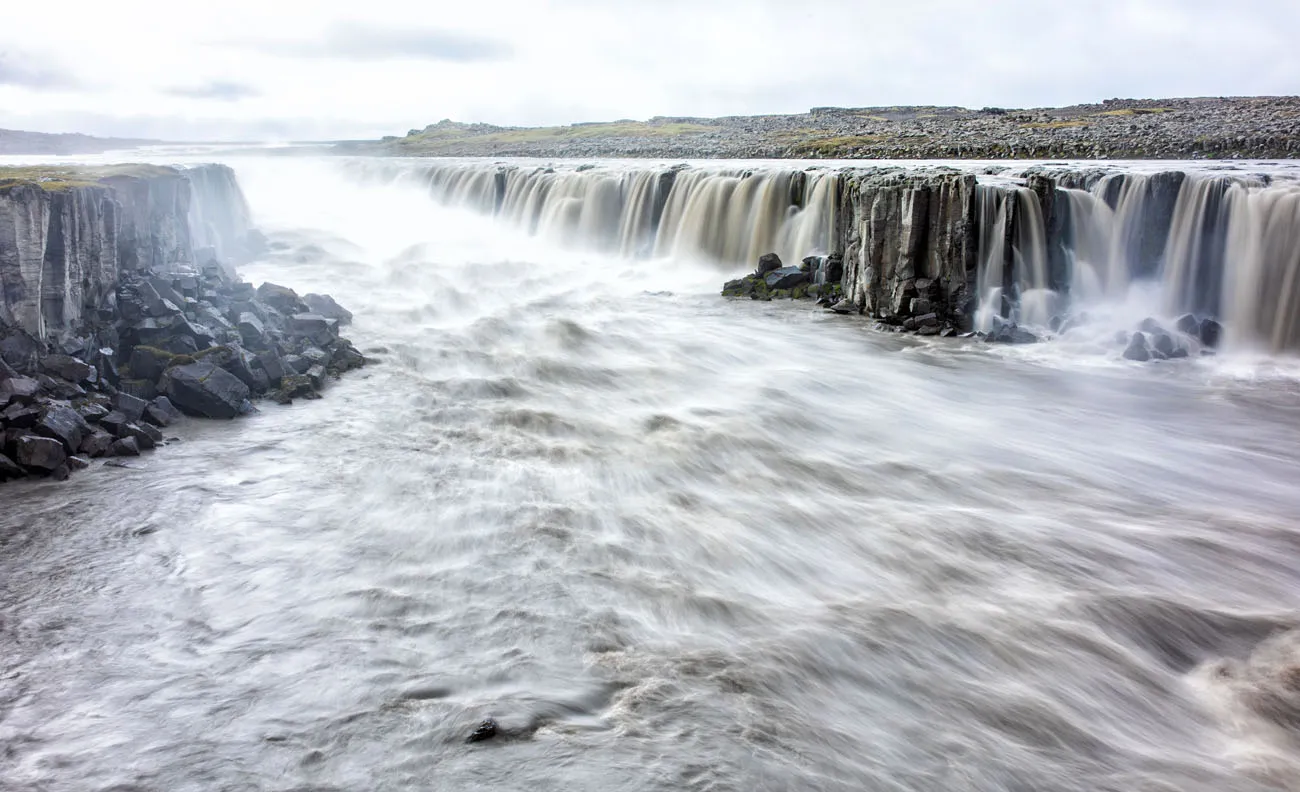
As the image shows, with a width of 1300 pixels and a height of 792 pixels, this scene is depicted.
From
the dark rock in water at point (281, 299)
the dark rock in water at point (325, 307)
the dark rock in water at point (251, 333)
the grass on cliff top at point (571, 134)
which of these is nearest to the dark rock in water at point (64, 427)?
the dark rock in water at point (251, 333)

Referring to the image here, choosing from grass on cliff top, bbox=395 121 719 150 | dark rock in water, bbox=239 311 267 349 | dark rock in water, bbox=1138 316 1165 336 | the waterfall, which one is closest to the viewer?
dark rock in water, bbox=239 311 267 349

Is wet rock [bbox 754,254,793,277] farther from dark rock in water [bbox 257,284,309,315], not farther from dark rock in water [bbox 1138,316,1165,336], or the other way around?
dark rock in water [bbox 257,284,309,315]

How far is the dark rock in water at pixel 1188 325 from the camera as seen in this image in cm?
1577

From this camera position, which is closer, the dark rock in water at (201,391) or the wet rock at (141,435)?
the wet rock at (141,435)

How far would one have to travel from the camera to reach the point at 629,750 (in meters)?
5.33

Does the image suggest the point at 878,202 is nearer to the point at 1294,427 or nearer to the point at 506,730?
the point at 1294,427

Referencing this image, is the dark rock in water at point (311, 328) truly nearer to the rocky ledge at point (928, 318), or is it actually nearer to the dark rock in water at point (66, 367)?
the dark rock in water at point (66, 367)

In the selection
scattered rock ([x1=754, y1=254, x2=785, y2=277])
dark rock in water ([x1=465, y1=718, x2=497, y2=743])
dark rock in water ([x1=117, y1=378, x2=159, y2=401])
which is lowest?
dark rock in water ([x1=465, y1=718, x2=497, y2=743])

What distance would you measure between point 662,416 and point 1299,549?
294 inches

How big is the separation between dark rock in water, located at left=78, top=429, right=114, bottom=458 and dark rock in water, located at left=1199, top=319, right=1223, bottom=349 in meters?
17.6

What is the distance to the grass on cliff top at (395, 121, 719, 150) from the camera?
233 ft

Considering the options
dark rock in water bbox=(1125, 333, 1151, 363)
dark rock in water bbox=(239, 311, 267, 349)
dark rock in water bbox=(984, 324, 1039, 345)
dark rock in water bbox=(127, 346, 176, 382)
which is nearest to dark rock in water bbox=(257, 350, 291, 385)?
dark rock in water bbox=(239, 311, 267, 349)

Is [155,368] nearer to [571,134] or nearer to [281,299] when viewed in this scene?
[281,299]

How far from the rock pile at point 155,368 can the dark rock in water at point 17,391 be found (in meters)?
0.01
